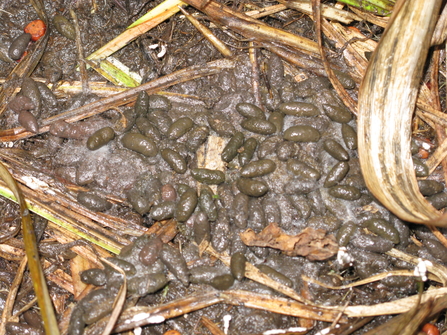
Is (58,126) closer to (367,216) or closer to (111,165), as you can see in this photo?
(111,165)

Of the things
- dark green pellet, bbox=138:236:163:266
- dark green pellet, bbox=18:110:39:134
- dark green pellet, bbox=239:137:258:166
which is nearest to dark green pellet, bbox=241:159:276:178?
dark green pellet, bbox=239:137:258:166

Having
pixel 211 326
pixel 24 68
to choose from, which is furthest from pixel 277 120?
pixel 24 68

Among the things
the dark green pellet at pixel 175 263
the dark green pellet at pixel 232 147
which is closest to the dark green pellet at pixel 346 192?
the dark green pellet at pixel 232 147

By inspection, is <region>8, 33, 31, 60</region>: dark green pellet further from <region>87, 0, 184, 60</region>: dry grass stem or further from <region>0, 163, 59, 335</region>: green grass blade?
<region>0, 163, 59, 335</region>: green grass blade

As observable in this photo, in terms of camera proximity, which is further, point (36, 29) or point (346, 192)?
point (36, 29)

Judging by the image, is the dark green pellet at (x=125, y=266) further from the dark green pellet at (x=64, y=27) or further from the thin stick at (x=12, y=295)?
the dark green pellet at (x=64, y=27)

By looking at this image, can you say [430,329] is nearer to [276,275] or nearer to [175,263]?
[276,275]
